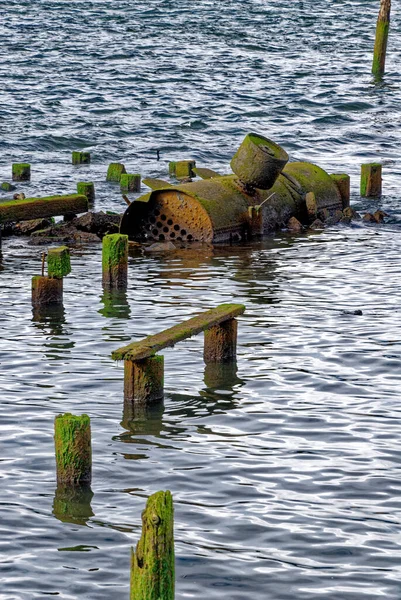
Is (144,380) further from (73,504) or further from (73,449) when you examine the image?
(73,504)

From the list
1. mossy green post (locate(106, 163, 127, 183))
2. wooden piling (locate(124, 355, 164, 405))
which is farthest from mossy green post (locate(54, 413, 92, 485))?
mossy green post (locate(106, 163, 127, 183))

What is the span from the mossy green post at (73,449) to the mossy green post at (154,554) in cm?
244

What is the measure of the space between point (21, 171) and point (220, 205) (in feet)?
23.6

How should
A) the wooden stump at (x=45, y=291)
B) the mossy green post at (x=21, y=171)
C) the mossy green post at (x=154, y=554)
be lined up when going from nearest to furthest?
1. the mossy green post at (x=154, y=554)
2. the wooden stump at (x=45, y=291)
3. the mossy green post at (x=21, y=171)

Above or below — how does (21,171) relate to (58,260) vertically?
above

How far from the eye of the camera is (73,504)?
27.4ft

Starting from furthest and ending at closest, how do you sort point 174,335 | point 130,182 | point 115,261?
point 130,182, point 115,261, point 174,335

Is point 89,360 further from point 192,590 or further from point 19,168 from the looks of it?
point 19,168

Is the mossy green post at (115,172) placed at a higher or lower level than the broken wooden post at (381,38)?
lower

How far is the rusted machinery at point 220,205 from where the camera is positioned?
18.7 meters

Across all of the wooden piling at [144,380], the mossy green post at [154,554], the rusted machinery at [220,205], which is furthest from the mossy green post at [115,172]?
the mossy green post at [154,554]

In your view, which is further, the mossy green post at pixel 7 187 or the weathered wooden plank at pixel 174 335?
the mossy green post at pixel 7 187

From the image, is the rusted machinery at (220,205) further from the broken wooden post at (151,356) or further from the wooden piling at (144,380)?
the wooden piling at (144,380)

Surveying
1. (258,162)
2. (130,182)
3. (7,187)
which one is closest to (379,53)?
(130,182)
